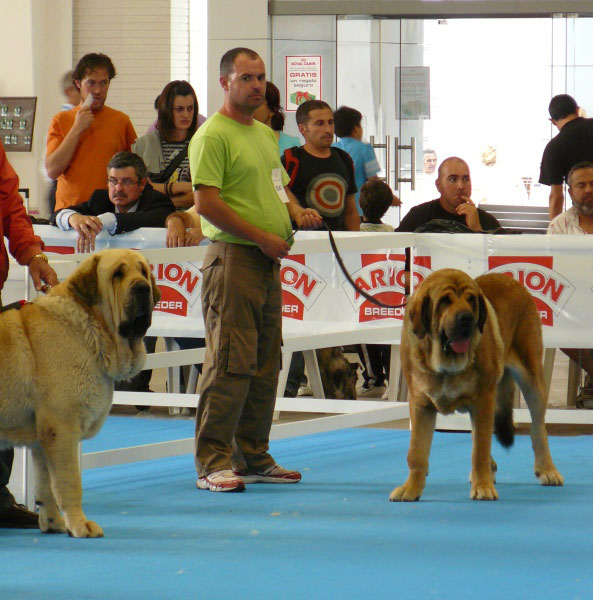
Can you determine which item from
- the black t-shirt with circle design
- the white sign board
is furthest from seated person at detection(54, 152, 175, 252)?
the white sign board

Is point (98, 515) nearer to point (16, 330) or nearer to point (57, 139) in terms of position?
point (16, 330)

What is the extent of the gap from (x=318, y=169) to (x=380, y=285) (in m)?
0.83

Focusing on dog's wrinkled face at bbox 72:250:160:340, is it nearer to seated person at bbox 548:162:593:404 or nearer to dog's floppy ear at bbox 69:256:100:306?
dog's floppy ear at bbox 69:256:100:306

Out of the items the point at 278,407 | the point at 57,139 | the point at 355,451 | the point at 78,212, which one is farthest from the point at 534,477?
the point at 57,139

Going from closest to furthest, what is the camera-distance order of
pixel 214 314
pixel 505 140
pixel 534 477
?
pixel 214 314 < pixel 534 477 < pixel 505 140

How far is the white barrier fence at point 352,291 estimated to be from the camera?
6.05 metres

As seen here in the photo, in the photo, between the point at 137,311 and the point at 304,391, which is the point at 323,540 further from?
the point at 304,391

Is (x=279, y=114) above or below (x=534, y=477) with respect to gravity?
above

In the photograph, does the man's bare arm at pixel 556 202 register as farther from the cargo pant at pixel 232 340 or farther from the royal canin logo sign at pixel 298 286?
the cargo pant at pixel 232 340

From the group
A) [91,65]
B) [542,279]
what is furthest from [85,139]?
[542,279]

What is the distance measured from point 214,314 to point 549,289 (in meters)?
2.36

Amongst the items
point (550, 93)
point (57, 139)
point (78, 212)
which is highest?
point (550, 93)

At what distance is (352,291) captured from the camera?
684 cm

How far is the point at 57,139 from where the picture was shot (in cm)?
718
